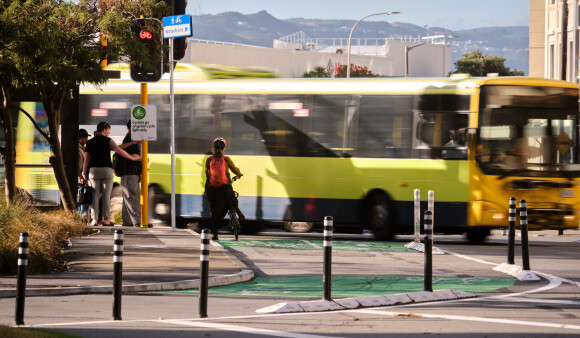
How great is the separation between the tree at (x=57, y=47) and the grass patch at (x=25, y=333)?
10.1m

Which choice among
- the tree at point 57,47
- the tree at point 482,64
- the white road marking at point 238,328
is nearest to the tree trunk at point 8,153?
the tree at point 57,47

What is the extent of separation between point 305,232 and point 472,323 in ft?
51.0

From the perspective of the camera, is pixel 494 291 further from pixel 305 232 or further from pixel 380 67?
pixel 380 67

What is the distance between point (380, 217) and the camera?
22.4 m

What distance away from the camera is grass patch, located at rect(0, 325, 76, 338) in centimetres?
898

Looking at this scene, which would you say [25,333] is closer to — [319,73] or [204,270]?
[204,270]

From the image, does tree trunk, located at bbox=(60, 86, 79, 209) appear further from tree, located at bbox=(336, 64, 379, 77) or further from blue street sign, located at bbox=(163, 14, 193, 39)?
tree, located at bbox=(336, 64, 379, 77)

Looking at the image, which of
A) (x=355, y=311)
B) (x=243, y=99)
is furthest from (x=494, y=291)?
(x=243, y=99)

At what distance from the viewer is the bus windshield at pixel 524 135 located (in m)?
21.6

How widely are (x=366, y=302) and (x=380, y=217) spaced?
9930 mm

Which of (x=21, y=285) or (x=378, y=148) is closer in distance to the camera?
(x=21, y=285)

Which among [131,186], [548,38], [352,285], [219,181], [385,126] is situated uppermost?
[548,38]

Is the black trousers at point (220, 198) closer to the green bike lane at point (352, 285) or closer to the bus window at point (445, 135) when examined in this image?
the bus window at point (445, 135)

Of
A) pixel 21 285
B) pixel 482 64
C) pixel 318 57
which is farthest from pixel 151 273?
pixel 318 57
